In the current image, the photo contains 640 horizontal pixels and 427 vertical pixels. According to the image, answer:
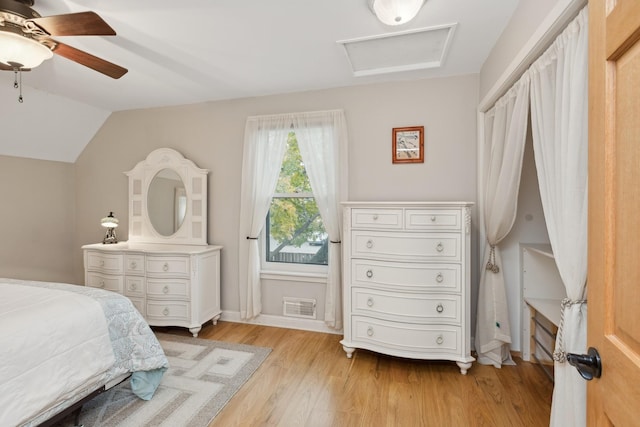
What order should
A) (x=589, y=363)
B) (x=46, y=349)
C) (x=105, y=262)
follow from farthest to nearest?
(x=105, y=262) < (x=46, y=349) < (x=589, y=363)

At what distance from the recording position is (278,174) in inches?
126

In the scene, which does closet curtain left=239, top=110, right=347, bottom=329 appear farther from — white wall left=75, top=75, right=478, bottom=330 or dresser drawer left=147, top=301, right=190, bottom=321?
dresser drawer left=147, top=301, right=190, bottom=321

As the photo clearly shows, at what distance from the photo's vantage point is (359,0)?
5.76ft

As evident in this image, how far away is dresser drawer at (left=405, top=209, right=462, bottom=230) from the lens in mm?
2270

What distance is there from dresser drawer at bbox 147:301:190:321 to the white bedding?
1.21 metres

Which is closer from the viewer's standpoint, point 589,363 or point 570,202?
point 589,363


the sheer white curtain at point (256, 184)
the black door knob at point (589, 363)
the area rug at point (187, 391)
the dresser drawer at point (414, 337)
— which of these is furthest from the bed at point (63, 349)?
the black door knob at point (589, 363)

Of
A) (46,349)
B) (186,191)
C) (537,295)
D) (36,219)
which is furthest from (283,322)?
(36,219)

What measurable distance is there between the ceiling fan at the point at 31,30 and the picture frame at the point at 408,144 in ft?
7.39

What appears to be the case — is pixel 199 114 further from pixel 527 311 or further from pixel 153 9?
pixel 527 311

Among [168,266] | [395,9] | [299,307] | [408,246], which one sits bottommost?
[299,307]

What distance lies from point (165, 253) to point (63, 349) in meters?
1.48

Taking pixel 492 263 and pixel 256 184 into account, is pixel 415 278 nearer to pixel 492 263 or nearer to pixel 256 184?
pixel 492 263

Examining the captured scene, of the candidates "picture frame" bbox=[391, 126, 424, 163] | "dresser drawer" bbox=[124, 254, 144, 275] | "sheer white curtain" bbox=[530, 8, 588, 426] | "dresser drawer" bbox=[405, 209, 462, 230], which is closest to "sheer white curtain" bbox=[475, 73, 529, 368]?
A: "dresser drawer" bbox=[405, 209, 462, 230]
